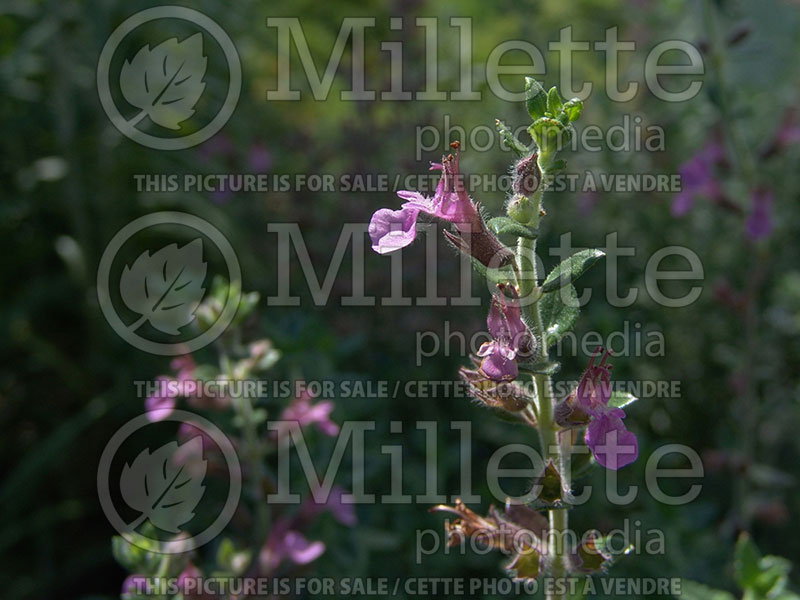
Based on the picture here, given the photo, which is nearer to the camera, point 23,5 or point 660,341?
point 660,341

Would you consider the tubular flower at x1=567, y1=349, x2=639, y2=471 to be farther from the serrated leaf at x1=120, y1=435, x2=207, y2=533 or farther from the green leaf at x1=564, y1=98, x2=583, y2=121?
the serrated leaf at x1=120, y1=435, x2=207, y2=533

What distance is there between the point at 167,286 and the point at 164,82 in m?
1.44

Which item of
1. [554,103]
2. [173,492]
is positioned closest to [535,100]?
[554,103]

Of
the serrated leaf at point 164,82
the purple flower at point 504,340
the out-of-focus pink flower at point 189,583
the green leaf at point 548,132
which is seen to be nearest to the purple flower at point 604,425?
the purple flower at point 504,340

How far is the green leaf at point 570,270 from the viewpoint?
1.09m

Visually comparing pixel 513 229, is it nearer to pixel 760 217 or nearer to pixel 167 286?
pixel 167 286

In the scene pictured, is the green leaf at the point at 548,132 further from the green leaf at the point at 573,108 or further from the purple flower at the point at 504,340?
the purple flower at the point at 504,340

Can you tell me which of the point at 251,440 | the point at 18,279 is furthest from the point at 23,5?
the point at 251,440

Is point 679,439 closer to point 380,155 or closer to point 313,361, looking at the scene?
point 313,361

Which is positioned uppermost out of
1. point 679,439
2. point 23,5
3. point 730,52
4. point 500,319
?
point 23,5

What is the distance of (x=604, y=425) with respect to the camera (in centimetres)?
109

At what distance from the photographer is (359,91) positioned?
137 inches

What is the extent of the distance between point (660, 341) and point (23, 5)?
3.11 m

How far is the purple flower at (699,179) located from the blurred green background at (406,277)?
0.03m
